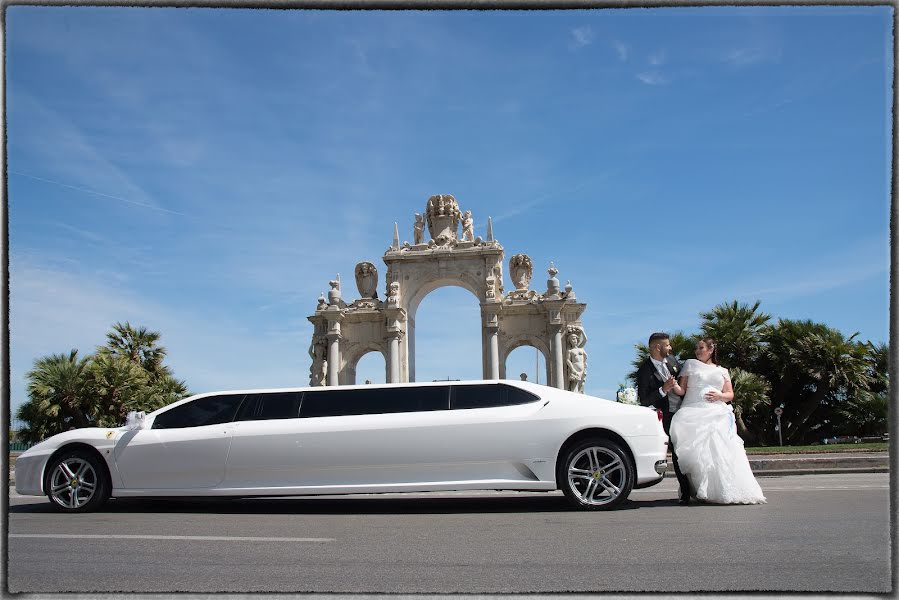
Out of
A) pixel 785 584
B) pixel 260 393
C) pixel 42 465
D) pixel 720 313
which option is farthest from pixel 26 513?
pixel 720 313

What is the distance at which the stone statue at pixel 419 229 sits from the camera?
38.7 meters

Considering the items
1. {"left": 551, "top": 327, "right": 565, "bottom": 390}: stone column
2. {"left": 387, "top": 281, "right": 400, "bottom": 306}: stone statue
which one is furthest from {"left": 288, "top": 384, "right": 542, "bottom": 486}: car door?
{"left": 387, "top": 281, "right": 400, "bottom": 306}: stone statue

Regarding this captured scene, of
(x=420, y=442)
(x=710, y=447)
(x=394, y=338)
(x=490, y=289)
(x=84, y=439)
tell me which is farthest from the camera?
(x=394, y=338)

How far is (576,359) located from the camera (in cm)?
3619

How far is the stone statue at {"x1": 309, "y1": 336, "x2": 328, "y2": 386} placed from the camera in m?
37.8

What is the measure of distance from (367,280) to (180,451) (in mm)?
32085

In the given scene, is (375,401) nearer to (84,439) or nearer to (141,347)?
(84,439)

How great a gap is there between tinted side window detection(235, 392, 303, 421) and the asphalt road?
1086 mm

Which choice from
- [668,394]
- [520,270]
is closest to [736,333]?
[520,270]

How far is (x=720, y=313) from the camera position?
31.5m

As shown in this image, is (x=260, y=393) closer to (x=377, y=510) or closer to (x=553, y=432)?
(x=377, y=510)

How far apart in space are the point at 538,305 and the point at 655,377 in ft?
91.5

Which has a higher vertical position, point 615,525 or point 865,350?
point 865,350

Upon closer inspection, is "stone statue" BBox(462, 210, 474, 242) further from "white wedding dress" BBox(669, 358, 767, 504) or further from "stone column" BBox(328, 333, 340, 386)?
"white wedding dress" BBox(669, 358, 767, 504)
